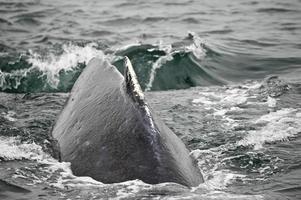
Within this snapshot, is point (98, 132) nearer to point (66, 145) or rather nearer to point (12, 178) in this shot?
point (66, 145)

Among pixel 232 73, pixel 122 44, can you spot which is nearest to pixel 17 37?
pixel 122 44

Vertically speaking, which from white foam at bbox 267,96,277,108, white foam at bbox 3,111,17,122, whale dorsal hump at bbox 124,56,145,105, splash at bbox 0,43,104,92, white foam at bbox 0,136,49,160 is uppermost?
whale dorsal hump at bbox 124,56,145,105

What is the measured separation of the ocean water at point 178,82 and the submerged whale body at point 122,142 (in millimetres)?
155

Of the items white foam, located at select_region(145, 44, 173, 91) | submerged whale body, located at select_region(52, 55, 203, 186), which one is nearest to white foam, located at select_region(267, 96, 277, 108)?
white foam, located at select_region(145, 44, 173, 91)

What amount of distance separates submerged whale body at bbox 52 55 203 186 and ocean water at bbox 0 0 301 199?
155 millimetres

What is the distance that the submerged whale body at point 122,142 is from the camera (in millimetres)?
5664

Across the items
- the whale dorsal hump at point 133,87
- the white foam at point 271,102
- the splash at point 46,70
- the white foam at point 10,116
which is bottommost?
the white foam at point 10,116

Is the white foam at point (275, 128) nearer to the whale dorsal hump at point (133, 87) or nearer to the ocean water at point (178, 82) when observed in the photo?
the ocean water at point (178, 82)

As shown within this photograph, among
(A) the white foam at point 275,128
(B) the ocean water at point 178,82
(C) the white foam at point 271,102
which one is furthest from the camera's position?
(C) the white foam at point 271,102

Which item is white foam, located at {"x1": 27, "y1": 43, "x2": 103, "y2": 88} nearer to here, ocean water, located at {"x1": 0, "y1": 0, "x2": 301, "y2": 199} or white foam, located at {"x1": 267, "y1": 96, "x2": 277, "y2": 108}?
ocean water, located at {"x1": 0, "y1": 0, "x2": 301, "y2": 199}

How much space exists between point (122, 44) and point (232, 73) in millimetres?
3522

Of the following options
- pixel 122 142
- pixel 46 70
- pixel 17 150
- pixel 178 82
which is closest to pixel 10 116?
pixel 17 150

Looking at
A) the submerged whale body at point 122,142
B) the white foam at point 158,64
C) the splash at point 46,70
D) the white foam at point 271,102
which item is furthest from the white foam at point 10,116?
the white foam at point 271,102

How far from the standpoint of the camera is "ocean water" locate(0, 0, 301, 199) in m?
6.36
